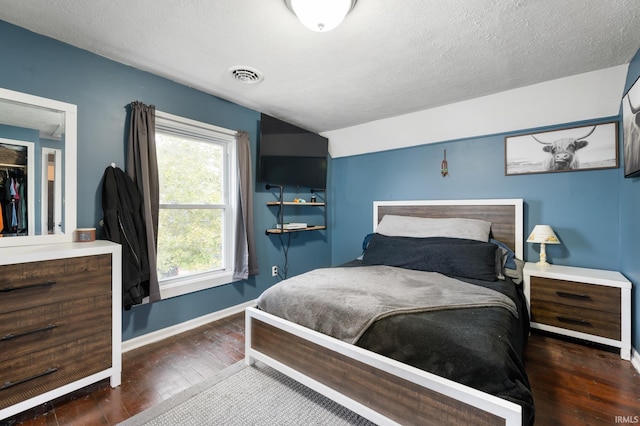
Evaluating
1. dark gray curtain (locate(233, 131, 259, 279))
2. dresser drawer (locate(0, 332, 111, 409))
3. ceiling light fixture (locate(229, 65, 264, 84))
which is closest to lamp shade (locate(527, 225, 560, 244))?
dark gray curtain (locate(233, 131, 259, 279))

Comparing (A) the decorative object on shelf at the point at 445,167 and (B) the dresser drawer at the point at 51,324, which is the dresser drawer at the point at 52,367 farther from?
(A) the decorative object on shelf at the point at 445,167

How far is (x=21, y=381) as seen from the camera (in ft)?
4.65

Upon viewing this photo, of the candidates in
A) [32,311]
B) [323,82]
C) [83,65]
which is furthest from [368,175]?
[32,311]

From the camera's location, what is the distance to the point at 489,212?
2861mm

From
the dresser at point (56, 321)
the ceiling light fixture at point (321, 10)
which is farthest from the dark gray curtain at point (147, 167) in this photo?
the ceiling light fixture at point (321, 10)

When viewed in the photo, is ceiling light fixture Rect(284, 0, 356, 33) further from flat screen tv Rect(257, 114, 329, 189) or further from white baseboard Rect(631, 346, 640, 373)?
white baseboard Rect(631, 346, 640, 373)

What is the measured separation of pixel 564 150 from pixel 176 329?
13.2 ft

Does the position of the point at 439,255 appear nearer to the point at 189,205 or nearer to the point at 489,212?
the point at 489,212

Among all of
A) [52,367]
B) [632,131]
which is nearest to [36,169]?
[52,367]

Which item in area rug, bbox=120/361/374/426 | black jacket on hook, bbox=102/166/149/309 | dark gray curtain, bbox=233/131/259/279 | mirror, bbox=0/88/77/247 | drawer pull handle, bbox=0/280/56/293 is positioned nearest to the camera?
drawer pull handle, bbox=0/280/56/293

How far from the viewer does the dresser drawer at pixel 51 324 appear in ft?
4.57

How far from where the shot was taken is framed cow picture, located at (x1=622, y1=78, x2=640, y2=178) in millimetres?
1799

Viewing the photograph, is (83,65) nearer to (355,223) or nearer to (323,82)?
(323,82)

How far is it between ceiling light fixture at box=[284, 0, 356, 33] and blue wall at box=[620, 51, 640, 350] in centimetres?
217
